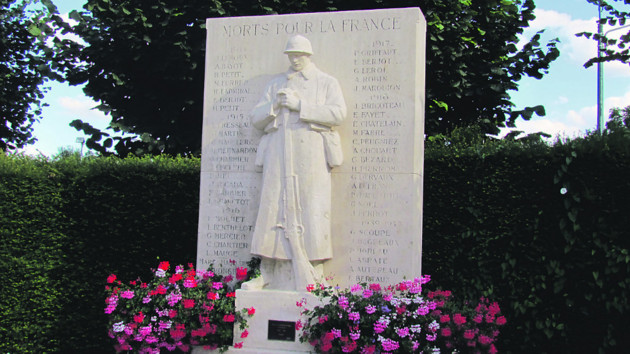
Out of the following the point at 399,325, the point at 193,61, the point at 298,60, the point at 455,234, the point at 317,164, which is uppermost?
the point at 193,61

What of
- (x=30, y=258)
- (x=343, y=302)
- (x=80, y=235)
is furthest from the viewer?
(x=80, y=235)

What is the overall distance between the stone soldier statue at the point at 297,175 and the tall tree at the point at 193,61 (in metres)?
4.95

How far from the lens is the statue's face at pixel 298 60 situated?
26.7 ft

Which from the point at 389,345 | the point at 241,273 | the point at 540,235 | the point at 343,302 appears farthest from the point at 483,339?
the point at 241,273

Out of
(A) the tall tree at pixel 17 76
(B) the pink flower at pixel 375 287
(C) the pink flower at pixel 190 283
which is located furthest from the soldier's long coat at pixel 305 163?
(A) the tall tree at pixel 17 76

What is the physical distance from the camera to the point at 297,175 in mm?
7914

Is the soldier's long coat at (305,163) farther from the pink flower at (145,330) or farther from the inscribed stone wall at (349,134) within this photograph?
the pink flower at (145,330)

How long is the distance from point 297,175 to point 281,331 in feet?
6.01

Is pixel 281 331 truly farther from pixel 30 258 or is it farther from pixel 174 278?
pixel 30 258

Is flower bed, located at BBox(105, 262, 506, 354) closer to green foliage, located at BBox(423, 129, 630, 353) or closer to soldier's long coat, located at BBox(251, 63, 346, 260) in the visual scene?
soldier's long coat, located at BBox(251, 63, 346, 260)

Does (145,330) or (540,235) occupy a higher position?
(540,235)

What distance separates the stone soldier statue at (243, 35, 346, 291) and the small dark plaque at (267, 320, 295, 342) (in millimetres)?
429

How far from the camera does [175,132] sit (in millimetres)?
13594

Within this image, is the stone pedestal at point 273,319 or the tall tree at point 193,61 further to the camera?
the tall tree at point 193,61
